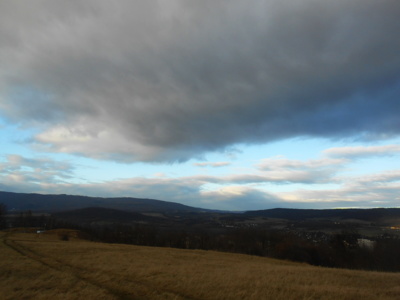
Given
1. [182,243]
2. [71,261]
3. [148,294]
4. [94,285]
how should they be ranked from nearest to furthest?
[148,294]
[94,285]
[71,261]
[182,243]

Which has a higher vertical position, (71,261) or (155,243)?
(71,261)

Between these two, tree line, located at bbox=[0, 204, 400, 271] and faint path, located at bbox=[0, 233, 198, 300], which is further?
tree line, located at bbox=[0, 204, 400, 271]

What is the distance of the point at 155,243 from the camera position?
101938 millimetres

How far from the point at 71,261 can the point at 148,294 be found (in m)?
16.0

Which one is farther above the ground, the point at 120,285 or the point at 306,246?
the point at 120,285

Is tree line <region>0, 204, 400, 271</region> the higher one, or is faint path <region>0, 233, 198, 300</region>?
faint path <region>0, 233, 198, 300</region>

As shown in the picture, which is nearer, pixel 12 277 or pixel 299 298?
pixel 299 298

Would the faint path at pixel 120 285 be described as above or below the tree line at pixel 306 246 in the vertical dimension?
above

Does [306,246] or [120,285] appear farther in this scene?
[306,246]

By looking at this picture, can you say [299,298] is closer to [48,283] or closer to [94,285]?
[94,285]

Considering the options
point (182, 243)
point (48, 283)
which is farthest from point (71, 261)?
point (182, 243)

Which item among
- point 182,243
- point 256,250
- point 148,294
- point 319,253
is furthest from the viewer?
point 182,243

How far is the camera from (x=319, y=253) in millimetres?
75500

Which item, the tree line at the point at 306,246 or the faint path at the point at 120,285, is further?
the tree line at the point at 306,246
